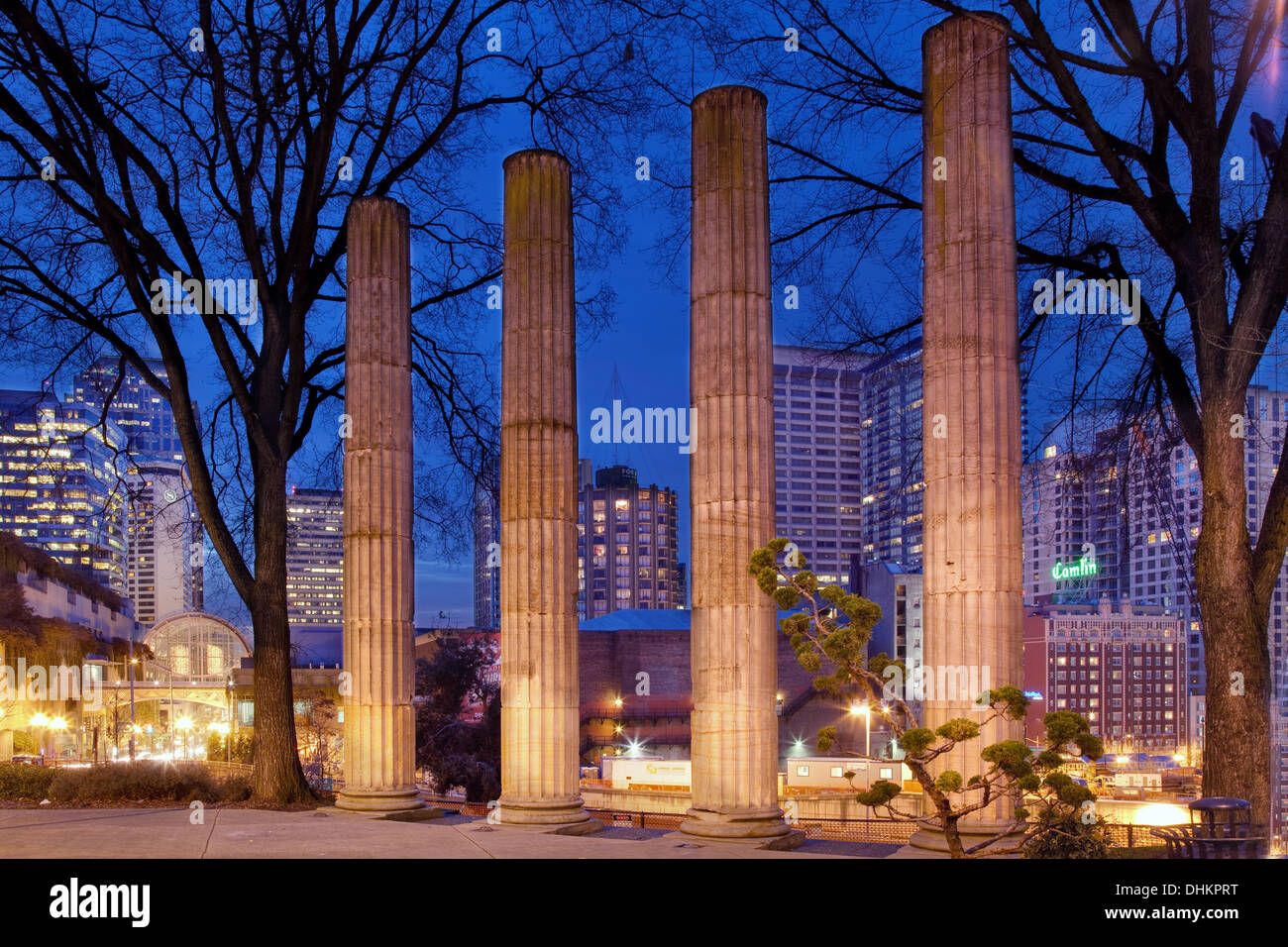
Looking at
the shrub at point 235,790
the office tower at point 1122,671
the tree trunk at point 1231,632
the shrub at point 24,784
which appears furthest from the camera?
the office tower at point 1122,671

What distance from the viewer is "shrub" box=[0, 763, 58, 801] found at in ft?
75.9

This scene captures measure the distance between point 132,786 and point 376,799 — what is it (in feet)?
20.4

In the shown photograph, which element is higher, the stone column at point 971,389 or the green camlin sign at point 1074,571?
the stone column at point 971,389

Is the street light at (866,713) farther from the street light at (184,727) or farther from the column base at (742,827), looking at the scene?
the street light at (184,727)

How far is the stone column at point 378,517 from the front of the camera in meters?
20.8

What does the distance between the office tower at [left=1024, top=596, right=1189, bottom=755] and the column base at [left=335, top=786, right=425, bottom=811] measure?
135 m

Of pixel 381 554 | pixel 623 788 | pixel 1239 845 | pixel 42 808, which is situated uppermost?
pixel 381 554

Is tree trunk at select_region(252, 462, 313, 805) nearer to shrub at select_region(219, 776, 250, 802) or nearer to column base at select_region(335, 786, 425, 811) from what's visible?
shrub at select_region(219, 776, 250, 802)

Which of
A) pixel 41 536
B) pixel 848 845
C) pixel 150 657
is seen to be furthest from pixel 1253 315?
pixel 41 536

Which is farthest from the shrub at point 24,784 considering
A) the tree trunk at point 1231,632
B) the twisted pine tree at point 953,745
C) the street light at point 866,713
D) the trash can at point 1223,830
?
the tree trunk at point 1231,632

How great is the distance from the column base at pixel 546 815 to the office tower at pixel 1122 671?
13599 centimetres
